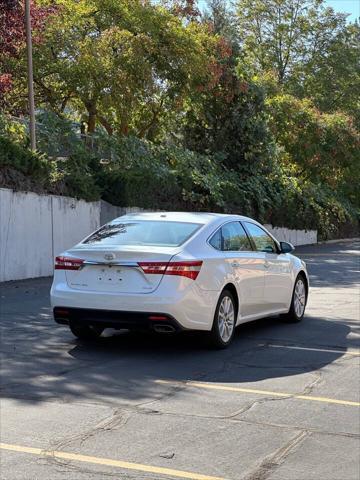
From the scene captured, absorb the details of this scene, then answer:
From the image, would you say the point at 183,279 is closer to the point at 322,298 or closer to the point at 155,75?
the point at 322,298

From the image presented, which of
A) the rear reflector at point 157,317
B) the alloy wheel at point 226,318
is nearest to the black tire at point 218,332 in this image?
the alloy wheel at point 226,318

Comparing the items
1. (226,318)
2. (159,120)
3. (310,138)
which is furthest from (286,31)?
(226,318)

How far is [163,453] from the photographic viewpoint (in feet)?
16.3

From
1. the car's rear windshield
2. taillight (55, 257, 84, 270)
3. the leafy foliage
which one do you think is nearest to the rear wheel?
the car's rear windshield

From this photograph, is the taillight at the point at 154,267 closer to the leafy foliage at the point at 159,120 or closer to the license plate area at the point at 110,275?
the license plate area at the point at 110,275

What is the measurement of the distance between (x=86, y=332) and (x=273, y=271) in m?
2.69

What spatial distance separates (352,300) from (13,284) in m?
7.11

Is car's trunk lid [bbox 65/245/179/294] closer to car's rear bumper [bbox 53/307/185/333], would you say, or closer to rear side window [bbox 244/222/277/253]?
car's rear bumper [bbox 53/307/185/333]

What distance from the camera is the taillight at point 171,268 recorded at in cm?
796

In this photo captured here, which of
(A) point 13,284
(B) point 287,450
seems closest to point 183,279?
(B) point 287,450

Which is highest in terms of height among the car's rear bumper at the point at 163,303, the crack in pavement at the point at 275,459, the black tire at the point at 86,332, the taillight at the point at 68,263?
the taillight at the point at 68,263

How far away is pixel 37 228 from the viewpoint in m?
17.3

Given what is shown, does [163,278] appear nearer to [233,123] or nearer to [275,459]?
[275,459]

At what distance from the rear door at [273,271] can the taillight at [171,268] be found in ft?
6.35
